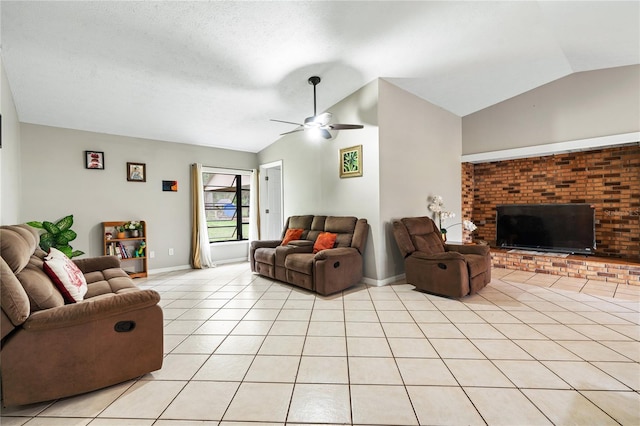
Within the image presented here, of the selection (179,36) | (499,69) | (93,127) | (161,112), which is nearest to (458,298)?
(499,69)

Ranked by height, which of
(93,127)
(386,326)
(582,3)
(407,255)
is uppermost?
(582,3)

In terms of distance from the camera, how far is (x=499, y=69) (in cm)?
393

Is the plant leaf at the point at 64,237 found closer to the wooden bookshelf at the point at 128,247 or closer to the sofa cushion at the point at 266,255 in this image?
the wooden bookshelf at the point at 128,247

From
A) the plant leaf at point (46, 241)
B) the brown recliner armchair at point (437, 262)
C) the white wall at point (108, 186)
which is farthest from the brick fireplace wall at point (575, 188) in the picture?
the plant leaf at point (46, 241)

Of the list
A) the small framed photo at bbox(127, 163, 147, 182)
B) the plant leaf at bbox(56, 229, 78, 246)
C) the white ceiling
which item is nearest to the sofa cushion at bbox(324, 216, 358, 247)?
the white ceiling

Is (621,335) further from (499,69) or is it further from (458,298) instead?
(499,69)

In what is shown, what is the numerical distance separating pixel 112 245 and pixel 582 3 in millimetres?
6587

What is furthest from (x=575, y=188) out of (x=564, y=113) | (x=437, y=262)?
(x=437, y=262)

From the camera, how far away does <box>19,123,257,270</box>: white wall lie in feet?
13.2

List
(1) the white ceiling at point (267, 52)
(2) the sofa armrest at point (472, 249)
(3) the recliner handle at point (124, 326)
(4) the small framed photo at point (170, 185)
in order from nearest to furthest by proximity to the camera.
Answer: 1. (3) the recliner handle at point (124, 326)
2. (1) the white ceiling at point (267, 52)
3. (2) the sofa armrest at point (472, 249)
4. (4) the small framed photo at point (170, 185)

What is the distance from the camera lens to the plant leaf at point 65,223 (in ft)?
12.6

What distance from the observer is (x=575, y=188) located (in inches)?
186

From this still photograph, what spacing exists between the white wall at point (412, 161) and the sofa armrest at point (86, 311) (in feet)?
9.68

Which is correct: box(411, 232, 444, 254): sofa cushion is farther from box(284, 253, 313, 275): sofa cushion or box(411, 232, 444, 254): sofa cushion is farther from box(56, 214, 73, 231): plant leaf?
box(56, 214, 73, 231): plant leaf
